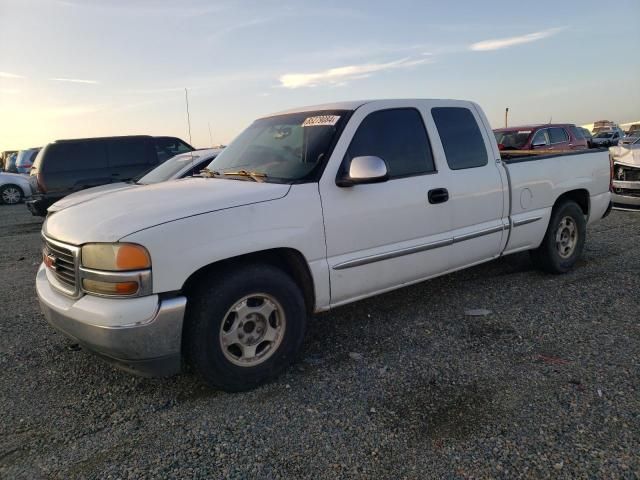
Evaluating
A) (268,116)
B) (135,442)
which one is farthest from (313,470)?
(268,116)

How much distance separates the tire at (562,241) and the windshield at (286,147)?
2833 mm

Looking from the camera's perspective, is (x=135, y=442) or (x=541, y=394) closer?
(x=135, y=442)

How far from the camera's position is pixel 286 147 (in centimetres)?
375

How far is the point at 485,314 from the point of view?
429 centimetres

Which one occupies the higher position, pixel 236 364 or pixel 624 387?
pixel 236 364

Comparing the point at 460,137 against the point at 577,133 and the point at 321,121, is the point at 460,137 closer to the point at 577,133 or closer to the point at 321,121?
the point at 321,121

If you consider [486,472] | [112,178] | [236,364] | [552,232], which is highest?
[112,178]

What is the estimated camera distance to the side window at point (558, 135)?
1346cm

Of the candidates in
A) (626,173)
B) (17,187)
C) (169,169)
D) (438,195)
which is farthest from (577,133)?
(17,187)

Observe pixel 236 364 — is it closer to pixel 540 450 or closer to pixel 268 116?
pixel 540 450

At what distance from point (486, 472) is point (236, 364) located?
1.55m

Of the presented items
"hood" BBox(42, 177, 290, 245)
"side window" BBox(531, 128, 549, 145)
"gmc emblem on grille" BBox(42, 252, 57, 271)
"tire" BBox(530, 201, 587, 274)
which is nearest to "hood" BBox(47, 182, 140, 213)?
"hood" BBox(42, 177, 290, 245)

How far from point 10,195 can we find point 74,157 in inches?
329

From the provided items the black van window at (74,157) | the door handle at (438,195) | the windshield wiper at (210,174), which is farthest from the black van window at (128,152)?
the door handle at (438,195)
